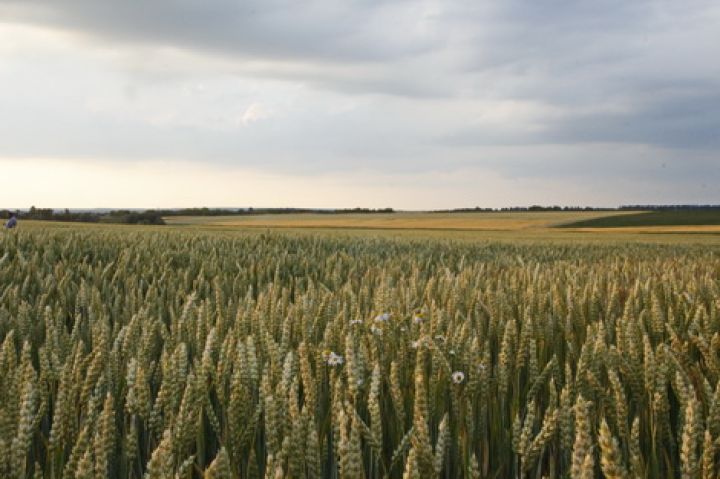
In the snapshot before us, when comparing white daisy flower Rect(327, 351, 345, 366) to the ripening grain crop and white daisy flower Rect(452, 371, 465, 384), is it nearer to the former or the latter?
the ripening grain crop

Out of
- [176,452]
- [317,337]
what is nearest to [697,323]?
[317,337]

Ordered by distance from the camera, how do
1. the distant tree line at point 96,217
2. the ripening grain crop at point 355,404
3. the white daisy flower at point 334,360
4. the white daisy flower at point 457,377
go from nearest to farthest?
the ripening grain crop at point 355,404 < the white daisy flower at point 457,377 < the white daisy flower at point 334,360 < the distant tree line at point 96,217

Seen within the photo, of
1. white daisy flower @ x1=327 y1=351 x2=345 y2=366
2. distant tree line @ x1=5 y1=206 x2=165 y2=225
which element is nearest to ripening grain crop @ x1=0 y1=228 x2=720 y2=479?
white daisy flower @ x1=327 y1=351 x2=345 y2=366

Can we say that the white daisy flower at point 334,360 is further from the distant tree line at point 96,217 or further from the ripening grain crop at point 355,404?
the distant tree line at point 96,217

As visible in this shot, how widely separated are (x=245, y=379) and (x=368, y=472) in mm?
383

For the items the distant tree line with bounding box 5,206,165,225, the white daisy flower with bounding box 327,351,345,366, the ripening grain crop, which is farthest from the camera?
the distant tree line with bounding box 5,206,165,225

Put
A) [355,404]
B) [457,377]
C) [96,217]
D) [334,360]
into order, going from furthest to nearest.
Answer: [96,217]
[334,360]
[457,377]
[355,404]

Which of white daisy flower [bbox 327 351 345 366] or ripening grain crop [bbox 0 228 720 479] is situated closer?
ripening grain crop [bbox 0 228 720 479]

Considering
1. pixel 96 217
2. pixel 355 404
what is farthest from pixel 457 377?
pixel 96 217

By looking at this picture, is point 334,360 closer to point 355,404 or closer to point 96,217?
point 355,404

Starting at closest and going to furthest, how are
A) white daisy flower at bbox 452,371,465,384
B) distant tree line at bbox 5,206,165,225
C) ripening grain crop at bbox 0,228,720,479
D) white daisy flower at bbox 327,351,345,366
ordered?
ripening grain crop at bbox 0,228,720,479 < white daisy flower at bbox 452,371,465,384 < white daisy flower at bbox 327,351,345,366 < distant tree line at bbox 5,206,165,225

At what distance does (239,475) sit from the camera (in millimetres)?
1316

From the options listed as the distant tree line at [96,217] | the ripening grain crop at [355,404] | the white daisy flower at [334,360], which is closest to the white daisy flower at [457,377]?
the ripening grain crop at [355,404]

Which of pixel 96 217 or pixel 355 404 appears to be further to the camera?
pixel 96 217
